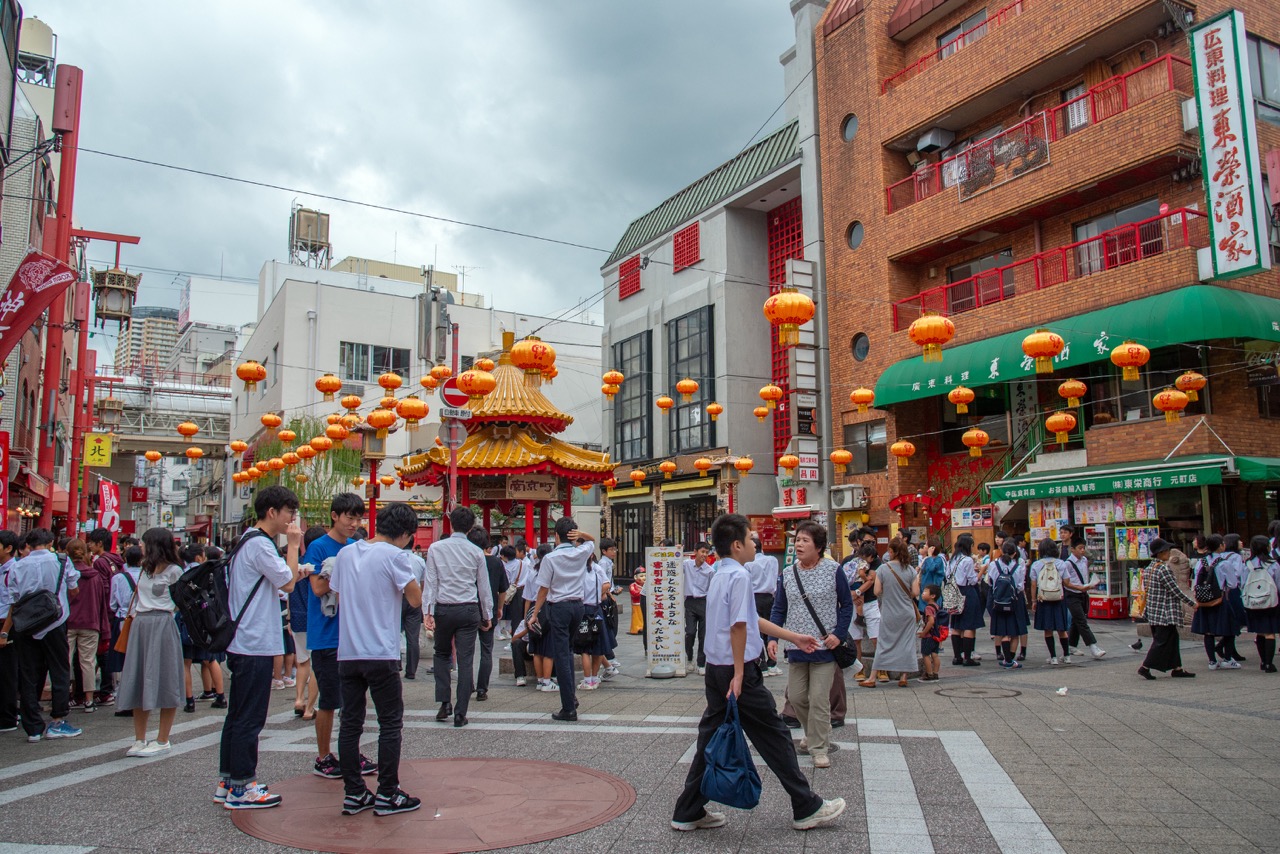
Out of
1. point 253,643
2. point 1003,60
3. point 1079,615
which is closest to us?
point 253,643

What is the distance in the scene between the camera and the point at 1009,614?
13414 mm

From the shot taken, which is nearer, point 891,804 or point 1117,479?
point 891,804

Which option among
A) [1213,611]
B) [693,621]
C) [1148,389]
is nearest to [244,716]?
[693,621]

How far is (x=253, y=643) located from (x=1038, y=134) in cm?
2153

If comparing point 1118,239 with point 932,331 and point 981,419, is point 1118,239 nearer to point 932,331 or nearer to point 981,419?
point 981,419

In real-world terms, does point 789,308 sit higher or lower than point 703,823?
higher

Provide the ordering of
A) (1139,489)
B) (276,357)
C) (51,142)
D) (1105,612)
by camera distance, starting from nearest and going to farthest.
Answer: (51,142) < (1139,489) < (1105,612) < (276,357)

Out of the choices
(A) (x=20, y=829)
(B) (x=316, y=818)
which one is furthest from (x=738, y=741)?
(A) (x=20, y=829)

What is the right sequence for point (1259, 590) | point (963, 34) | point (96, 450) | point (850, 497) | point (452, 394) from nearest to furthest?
point (1259, 590) → point (452, 394) → point (963, 34) → point (850, 497) → point (96, 450)

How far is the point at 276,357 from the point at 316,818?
43.6 m

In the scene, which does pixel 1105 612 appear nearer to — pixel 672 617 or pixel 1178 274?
pixel 1178 274

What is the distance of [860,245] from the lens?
87.1 ft

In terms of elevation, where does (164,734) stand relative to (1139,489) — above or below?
below

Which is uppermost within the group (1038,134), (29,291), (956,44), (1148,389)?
(956,44)
